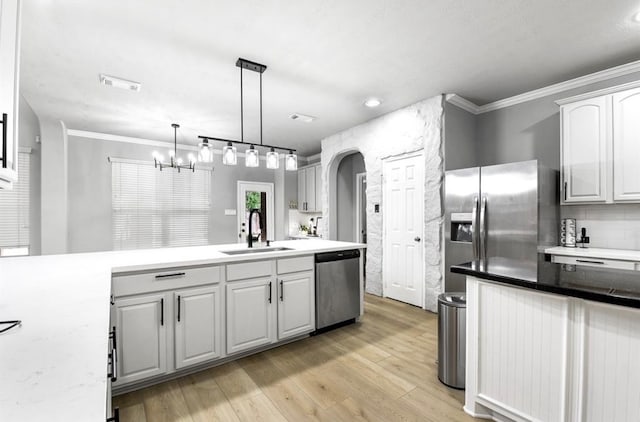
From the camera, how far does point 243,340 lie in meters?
2.47

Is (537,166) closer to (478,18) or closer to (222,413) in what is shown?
(478,18)

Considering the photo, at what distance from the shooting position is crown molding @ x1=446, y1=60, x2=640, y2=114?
9.45ft

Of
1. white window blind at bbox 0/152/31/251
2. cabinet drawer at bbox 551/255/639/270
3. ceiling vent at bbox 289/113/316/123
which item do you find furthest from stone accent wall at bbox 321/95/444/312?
white window blind at bbox 0/152/31/251

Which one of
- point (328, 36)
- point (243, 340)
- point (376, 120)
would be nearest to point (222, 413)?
point (243, 340)

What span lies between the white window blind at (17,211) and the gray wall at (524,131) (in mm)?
6308

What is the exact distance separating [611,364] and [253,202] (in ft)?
20.2

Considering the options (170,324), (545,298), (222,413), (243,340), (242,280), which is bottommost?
(222,413)

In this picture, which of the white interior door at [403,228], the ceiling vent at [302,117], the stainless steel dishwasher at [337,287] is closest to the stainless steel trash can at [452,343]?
the stainless steel dishwasher at [337,287]

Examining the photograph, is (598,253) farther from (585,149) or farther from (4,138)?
(4,138)

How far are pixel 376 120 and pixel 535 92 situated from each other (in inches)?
76.3

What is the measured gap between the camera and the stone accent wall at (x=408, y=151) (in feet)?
11.6

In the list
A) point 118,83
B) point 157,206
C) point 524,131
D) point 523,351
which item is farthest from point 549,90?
point 157,206

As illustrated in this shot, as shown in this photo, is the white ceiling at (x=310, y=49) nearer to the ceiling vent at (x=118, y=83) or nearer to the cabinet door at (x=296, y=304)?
the ceiling vent at (x=118, y=83)

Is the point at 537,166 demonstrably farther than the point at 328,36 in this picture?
Yes
